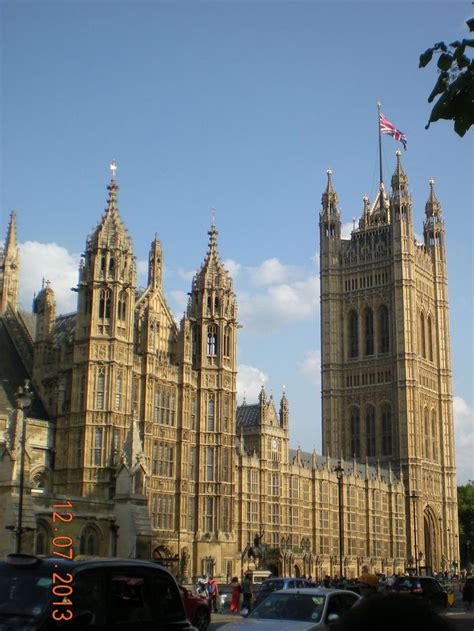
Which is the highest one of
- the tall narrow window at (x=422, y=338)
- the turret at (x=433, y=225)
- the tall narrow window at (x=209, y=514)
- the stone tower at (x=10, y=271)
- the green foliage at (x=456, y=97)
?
the turret at (x=433, y=225)

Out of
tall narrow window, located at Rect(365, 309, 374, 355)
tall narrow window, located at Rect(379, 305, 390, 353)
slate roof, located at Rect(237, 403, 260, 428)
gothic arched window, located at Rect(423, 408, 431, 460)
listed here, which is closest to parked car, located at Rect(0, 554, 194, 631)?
slate roof, located at Rect(237, 403, 260, 428)

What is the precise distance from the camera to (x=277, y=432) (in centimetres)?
8025

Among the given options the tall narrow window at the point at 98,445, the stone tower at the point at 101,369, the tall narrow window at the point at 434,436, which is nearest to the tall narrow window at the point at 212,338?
the stone tower at the point at 101,369

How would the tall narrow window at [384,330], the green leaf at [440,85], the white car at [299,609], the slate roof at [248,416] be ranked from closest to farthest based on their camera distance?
the green leaf at [440,85] < the white car at [299,609] < the slate roof at [248,416] < the tall narrow window at [384,330]

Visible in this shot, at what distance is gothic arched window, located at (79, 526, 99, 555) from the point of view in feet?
146

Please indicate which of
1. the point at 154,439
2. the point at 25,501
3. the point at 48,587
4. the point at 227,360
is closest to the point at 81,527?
the point at 25,501

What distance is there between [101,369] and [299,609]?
3457 centimetres

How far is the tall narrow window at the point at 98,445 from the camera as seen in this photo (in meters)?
47.8

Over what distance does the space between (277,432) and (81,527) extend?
37776mm

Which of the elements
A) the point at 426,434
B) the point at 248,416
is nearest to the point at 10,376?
the point at 248,416

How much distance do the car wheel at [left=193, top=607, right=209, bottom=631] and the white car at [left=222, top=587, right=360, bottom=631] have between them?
7.34 metres

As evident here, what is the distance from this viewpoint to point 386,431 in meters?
118

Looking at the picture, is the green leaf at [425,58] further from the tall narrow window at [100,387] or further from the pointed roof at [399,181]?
the pointed roof at [399,181]

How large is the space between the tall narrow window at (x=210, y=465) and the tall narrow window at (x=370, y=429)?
65471mm
